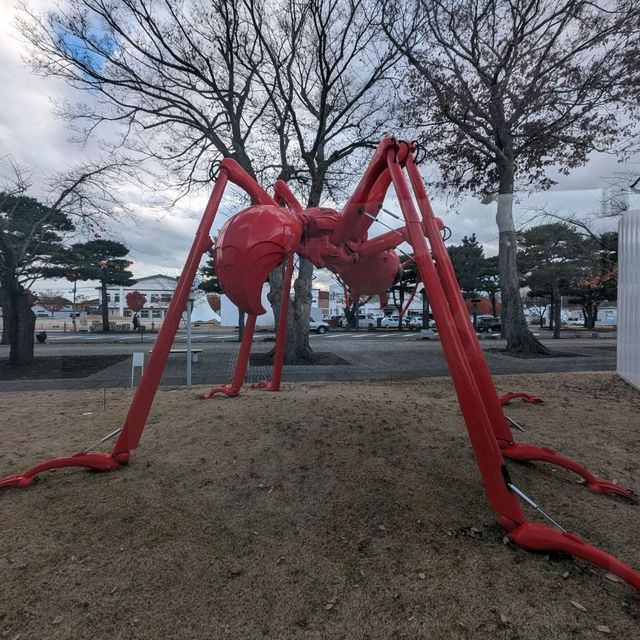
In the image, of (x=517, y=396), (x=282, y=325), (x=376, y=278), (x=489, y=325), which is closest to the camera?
(x=376, y=278)

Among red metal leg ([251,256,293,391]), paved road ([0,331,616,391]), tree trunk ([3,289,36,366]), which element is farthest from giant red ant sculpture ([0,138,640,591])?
tree trunk ([3,289,36,366])

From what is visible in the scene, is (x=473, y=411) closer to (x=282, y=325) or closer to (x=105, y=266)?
(x=282, y=325)

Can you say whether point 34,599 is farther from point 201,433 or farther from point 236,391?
point 236,391

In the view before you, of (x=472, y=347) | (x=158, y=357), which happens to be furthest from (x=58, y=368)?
(x=472, y=347)

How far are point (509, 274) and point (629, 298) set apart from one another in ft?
18.5

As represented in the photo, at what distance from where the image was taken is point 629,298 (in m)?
7.61

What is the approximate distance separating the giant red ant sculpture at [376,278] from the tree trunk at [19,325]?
10924mm

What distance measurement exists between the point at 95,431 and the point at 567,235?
21848 mm

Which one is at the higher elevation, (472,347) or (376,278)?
(376,278)

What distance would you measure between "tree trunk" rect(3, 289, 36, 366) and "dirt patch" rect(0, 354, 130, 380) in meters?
0.30

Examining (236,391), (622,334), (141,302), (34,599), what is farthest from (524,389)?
(141,302)

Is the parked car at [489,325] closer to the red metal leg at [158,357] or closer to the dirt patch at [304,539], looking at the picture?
the dirt patch at [304,539]

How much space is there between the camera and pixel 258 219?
3.26 meters

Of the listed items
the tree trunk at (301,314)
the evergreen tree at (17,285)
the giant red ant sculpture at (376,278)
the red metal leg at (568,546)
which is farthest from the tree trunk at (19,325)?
the red metal leg at (568,546)
